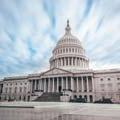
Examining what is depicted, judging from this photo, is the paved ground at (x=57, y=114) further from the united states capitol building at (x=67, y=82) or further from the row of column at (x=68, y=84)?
the row of column at (x=68, y=84)

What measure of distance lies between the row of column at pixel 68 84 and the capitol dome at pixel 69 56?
981cm

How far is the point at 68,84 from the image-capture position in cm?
6794

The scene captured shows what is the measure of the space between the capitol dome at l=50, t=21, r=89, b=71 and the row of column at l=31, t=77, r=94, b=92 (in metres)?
9.81

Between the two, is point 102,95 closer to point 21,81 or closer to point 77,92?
point 77,92

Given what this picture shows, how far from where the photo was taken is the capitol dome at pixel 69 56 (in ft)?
262

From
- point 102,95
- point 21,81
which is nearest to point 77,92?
point 102,95

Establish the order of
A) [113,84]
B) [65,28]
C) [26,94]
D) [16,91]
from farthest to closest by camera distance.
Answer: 1. [65,28]
2. [16,91]
3. [26,94]
4. [113,84]

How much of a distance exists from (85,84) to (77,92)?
5642 millimetres

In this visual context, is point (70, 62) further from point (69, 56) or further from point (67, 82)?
point (67, 82)

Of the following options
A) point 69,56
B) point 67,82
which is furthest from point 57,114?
point 69,56

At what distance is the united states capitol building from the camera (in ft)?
203

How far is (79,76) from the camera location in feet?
219

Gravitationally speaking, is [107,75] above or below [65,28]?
below

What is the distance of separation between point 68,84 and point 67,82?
1905 mm
